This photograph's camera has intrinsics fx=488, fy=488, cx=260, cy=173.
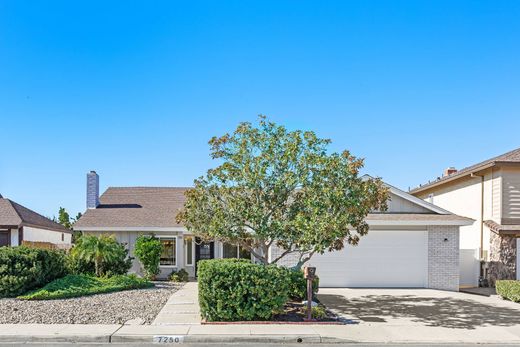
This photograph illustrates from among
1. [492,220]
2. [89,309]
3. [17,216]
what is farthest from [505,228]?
[17,216]

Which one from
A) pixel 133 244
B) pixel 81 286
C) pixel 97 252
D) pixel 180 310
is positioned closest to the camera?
pixel 180 310

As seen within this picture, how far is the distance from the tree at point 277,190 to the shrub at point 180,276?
7.54m

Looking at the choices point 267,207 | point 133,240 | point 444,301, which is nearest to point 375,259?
point 444,301

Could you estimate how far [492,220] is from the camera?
19.1m

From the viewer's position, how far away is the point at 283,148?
511 inches

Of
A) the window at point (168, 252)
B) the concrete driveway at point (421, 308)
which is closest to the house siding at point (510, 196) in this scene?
the concrete driveway at point (421, 308)

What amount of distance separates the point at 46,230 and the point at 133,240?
29.8 feet

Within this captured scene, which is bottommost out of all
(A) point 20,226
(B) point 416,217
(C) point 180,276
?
(C) point 180,276

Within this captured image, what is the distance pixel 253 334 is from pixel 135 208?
14188mm

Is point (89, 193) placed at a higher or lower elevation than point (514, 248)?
higher

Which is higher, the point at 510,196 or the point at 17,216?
the point at 510,196

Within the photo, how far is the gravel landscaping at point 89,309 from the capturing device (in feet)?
37.6

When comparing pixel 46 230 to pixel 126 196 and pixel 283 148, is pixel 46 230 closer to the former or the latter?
pixel 126 196

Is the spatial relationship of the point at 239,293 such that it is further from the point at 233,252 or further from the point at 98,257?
the point at 233,252
